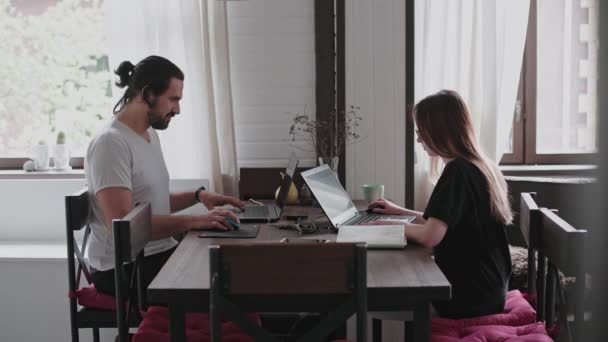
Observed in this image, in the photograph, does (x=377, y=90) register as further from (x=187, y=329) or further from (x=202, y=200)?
(x=187, y=329)

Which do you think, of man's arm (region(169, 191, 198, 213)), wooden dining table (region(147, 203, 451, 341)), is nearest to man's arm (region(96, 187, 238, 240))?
wooden dining table (region(147, 203, 451, 341))

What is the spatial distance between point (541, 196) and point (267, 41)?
149 centimetres

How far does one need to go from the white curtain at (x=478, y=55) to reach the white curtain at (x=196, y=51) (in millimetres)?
948

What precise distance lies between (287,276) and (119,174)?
3.18 feet

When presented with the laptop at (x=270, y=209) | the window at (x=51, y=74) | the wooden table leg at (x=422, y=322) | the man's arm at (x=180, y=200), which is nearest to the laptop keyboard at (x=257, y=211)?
the laptop at (x=270, y=209)

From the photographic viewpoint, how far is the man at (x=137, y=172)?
2191 mm

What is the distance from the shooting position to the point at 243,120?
346 centimetres

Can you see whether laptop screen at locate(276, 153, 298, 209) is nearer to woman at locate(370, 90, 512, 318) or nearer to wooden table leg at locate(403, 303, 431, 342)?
woman at locate(370, 90, 512, 318)

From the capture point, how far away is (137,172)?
235 cm

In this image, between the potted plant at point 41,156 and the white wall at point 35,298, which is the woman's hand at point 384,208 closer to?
the white wall at point 35,298

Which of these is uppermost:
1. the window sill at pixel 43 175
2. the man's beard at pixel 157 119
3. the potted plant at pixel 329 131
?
the man's beard at pixel 157 119

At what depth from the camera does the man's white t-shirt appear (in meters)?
2.21

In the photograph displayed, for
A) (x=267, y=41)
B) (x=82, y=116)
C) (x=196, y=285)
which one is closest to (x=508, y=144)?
(x=267, y=41)

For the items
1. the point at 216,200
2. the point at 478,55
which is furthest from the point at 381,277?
the point at 478,55
